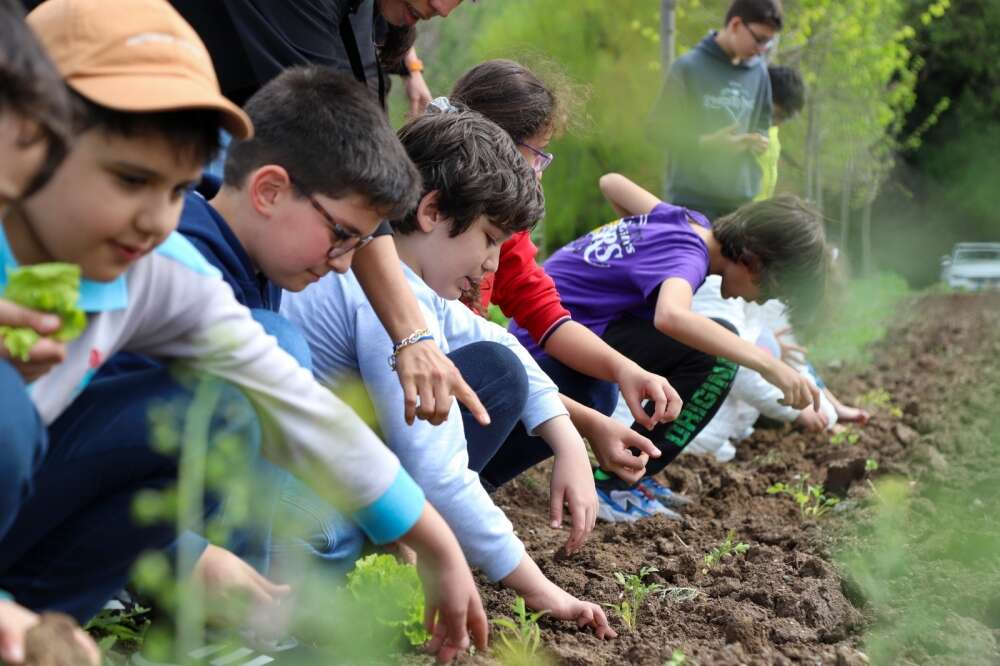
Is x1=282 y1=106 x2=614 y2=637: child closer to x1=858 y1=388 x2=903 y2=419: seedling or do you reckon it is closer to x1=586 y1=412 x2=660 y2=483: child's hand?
x1=586 y1=412 x2=660 y2=483: child's hand

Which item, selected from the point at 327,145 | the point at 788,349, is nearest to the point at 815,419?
the point at 788,349

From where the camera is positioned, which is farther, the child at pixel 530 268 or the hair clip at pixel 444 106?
the child at pixel 530 268

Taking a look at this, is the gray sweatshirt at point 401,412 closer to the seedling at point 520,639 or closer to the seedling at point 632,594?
the seedling at point 520,639

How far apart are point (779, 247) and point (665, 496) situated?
3.12ft

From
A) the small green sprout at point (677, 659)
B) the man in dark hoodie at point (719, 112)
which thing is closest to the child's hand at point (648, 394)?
the small green sprout at point (677, 659)

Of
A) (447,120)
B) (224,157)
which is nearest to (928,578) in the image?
(447,120)

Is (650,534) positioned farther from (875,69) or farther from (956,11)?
(956,11)

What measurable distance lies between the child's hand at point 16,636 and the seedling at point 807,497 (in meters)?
3.11

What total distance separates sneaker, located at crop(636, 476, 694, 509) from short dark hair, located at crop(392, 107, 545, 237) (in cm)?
158

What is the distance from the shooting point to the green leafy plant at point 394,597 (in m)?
2.22

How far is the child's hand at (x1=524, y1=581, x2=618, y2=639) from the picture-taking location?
2531 millimetres

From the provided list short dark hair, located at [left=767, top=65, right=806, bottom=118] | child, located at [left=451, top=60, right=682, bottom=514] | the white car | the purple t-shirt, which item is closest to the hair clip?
child, located at [left=451, top=60, right=682, bottom=514]

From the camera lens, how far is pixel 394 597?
223 cm

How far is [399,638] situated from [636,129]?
1345cm
